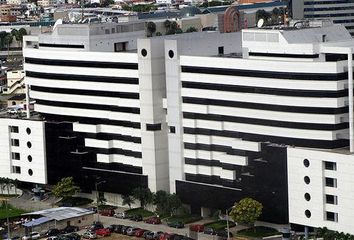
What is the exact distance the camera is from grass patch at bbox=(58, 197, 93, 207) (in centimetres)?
12156

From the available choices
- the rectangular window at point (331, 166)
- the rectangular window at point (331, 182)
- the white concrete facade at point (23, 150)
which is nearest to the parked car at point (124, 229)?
the rectangular window at point (331, 182)

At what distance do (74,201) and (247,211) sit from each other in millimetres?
24777

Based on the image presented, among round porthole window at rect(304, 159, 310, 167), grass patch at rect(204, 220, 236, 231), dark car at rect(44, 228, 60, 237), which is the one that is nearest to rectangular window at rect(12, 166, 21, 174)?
dark car at rect(44, 228, 60, 237)

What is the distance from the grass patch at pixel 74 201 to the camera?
12156 centimetres

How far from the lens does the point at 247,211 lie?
104 meters

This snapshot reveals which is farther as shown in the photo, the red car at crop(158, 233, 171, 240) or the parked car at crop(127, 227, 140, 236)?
the parked car at crop(127, 227, 140, 236)

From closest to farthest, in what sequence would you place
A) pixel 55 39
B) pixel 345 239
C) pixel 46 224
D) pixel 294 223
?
pixel 345 239 → pixel 294 223 → pixel 46 224 → pixel 55 39

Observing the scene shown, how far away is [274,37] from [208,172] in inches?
561

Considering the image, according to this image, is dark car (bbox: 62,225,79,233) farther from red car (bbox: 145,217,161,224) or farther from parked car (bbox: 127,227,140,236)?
red car (bbox: 145,217,161,224)

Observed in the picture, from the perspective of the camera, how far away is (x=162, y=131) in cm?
11662

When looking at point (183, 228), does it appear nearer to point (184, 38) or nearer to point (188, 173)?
point (188, 173)

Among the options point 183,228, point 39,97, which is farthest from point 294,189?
point 39,97

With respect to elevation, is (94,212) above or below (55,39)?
below

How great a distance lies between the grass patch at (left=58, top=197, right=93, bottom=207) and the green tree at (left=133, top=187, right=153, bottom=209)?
7945mm
